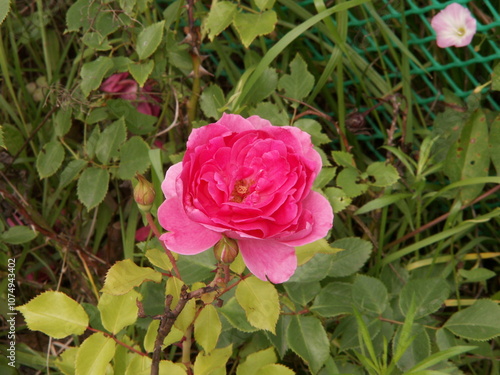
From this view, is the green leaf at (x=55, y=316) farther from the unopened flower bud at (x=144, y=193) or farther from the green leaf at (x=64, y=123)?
the green leaf at (x=64, y=123)

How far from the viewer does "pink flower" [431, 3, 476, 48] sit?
1.37 m

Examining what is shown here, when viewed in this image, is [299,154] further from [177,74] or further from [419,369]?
[177,74]

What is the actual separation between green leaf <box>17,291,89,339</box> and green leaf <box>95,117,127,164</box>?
0.41 metres

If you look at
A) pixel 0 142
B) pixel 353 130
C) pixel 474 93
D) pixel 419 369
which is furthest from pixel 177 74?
pixel 419 369

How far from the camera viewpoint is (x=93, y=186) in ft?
4.13

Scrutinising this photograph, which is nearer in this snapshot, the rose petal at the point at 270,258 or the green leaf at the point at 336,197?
the rose petal at the point at 270,258

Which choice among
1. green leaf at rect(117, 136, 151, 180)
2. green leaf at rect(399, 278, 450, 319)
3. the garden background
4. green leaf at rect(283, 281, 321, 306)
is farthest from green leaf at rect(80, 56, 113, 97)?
green leaf at rect(399, 278, 450, 319)

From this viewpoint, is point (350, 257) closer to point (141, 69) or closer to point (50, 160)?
point (141, 69)

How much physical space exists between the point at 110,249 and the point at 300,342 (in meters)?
0.70

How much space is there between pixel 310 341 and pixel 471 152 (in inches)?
24.9

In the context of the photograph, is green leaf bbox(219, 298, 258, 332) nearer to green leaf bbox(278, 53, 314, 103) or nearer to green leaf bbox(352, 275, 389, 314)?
green leaf bbox(352, 275, 389, 314)

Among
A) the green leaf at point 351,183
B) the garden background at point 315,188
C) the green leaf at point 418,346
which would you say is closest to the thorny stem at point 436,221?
the garden background at point 315,188

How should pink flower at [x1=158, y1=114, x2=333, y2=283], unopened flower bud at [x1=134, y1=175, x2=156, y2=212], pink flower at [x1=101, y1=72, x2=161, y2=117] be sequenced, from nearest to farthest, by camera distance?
1. pink flower at [x1=158, y1=114, x2=333, y2=283]
2. unopened flower bud at [x1=134, y1=175, x2=156, y2=212]
3. pink flower at [x1=101, y1=72, x2=161, y2=117]

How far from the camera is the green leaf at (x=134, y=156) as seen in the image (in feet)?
4.14
